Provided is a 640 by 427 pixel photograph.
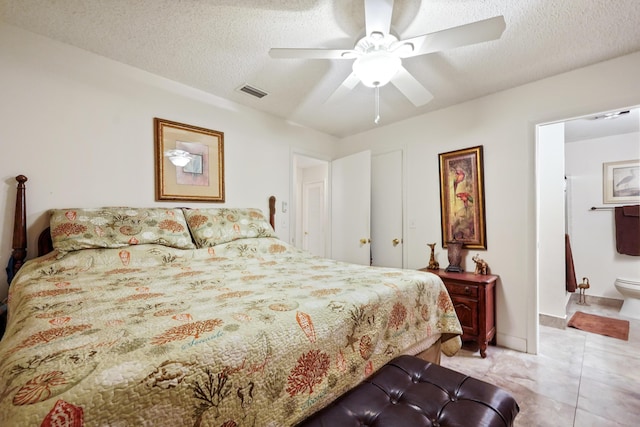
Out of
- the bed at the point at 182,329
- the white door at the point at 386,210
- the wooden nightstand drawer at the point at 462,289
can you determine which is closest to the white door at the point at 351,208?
the white door at the point at 386,210

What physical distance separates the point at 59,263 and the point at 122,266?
0.30 meters

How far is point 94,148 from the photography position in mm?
2109

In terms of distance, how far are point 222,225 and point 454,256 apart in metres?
2.31

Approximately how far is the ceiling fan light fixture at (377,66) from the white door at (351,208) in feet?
5.82

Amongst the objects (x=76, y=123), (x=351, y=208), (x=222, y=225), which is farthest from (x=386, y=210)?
(x=76, y=123)

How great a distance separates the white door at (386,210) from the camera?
3418mm

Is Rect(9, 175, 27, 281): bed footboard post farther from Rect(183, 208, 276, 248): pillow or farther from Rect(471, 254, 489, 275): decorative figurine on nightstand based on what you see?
Rect(471, 254, 489, 275): decorative figurine on nightstand

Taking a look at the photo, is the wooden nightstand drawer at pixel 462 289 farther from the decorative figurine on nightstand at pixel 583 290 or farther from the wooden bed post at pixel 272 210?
the decorative figurine on nightstand at pixel 583 290

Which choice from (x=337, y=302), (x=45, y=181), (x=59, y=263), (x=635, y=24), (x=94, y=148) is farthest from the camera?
(x=94, y=148)

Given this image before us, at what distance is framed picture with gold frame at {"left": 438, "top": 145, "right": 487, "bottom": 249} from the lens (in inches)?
108

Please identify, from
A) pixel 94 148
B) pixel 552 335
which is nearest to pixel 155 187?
pixel 94 148

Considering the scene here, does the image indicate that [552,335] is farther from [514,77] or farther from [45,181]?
[45,181]

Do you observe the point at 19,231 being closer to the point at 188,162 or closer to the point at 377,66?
the point at 188,162

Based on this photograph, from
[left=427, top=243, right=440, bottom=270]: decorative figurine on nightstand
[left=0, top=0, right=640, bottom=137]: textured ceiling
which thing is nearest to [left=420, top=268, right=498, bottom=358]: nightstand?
[left=427, top=243, right=440, bottom=270]: decorative figurine on nightstand
